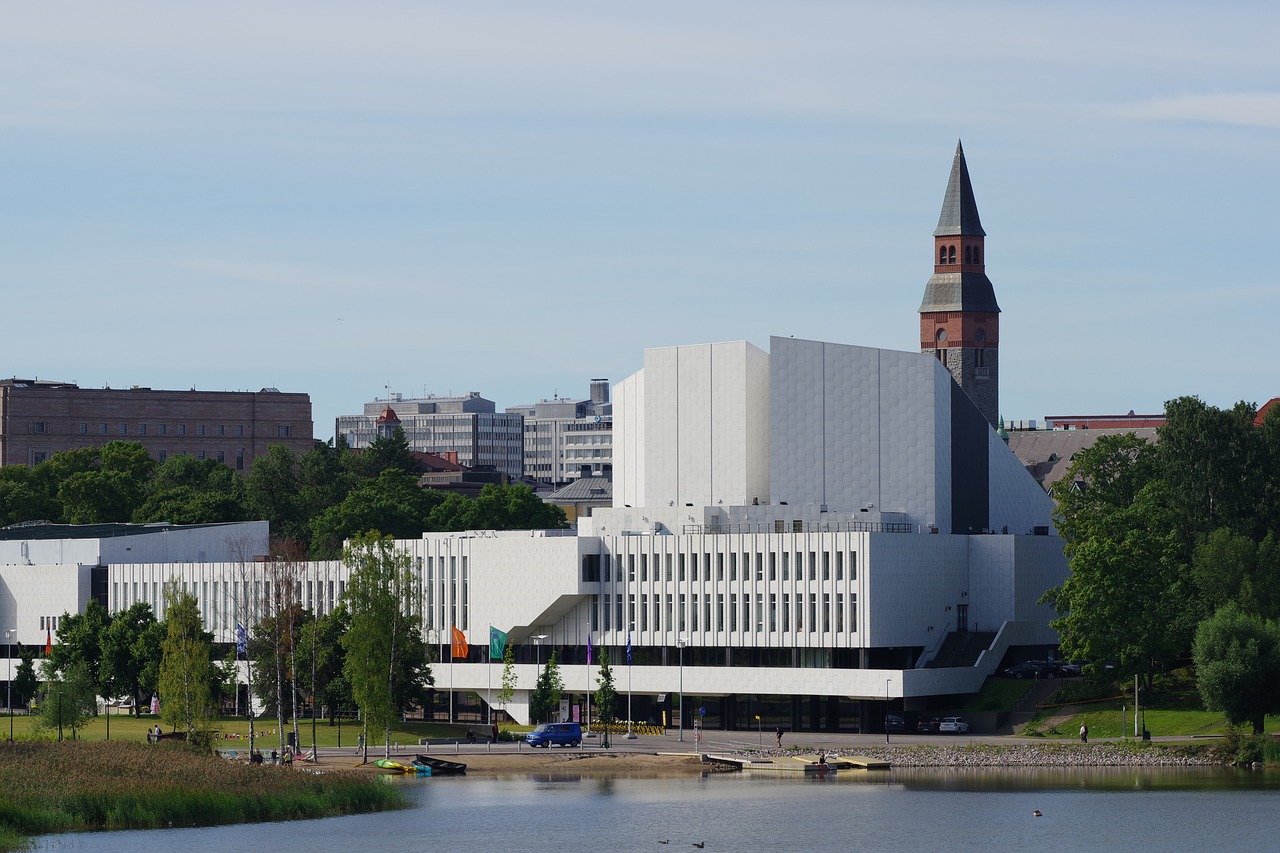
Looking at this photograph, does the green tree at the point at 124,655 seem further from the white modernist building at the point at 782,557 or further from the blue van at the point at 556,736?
the blue van at the point at 556,736

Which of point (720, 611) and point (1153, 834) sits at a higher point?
point (720, 611)

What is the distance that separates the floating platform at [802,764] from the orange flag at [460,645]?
34435 mm

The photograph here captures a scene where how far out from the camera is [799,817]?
3819 inches

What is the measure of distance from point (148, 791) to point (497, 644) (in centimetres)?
5648

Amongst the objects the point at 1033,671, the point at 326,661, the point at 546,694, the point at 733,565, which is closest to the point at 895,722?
the point at 1033,671

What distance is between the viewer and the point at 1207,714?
12838cm

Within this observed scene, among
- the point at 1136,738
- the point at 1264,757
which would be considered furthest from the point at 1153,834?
the point at 1136,738

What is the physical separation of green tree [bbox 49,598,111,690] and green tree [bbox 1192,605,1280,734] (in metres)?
77.5

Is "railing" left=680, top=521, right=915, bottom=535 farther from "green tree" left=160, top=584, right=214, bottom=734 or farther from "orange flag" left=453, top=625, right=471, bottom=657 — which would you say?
"green tree" left=160, top=584, right=214, bottom=734

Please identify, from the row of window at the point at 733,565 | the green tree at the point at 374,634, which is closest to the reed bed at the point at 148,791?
the green tree at the point at 374,634

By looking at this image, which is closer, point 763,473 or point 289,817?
point 289,817

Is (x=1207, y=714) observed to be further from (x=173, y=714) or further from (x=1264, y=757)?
(x=173, y=714)

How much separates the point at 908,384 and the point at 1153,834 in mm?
60847

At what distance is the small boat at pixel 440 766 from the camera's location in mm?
116938
